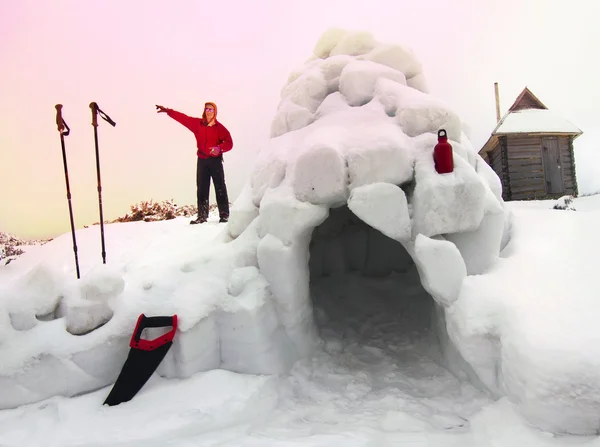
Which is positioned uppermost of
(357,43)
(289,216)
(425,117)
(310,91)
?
(357,43)

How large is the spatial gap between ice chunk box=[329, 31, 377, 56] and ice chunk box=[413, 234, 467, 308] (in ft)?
10.9

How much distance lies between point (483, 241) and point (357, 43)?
3397 mm

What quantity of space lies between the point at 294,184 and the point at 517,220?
2.77 meters

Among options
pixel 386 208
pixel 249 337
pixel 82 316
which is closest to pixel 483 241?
pixel 386 208

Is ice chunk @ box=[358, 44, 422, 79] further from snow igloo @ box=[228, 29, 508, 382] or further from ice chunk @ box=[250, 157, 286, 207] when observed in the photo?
ice chunk @ box=[250, 157, 286, 207]

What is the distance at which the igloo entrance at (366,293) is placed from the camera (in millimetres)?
4406

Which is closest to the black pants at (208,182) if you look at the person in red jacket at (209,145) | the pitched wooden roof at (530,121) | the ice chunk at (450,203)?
the person in red jacket at (209,145)

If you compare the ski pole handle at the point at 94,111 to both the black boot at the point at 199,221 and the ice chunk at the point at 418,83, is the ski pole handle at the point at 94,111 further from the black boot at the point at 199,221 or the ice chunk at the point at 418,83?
the ice chunk at the point at 418,83

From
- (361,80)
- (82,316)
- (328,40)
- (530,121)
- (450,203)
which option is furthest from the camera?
(530,121)

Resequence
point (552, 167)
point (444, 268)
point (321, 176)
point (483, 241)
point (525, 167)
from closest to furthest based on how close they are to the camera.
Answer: point (444, 268) → point (483, 241) → point (321, 176) → point (525, 167) → point (552, 167)

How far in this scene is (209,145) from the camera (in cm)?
584

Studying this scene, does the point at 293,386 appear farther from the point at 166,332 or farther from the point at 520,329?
the point at 520,329

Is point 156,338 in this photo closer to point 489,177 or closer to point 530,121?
point 489,177

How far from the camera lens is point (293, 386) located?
10.7 feet
